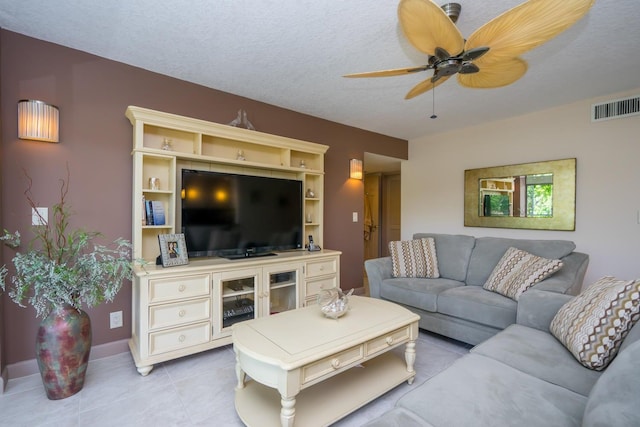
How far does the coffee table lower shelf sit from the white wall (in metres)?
2.72

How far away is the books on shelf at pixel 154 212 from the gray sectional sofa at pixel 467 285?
2.09 meters

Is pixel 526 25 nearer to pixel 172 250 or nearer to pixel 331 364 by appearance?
pixel 331 364

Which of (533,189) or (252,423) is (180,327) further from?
(533,189)

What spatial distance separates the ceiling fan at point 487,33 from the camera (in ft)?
4.20

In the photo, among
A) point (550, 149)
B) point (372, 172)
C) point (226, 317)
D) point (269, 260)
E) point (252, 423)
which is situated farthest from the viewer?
point (372, 172)

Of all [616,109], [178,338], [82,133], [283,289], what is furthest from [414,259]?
[82,133]

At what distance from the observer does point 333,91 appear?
2.98 metres

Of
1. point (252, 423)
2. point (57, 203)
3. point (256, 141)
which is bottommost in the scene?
point (252, 423)

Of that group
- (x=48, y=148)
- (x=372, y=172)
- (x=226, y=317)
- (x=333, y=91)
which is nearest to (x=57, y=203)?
(x=48, y=148)

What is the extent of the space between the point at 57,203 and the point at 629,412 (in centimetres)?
317

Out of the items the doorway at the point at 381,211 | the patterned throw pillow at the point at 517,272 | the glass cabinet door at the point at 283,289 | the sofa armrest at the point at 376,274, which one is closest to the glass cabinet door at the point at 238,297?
the glass cabinet door at the point at 283,289

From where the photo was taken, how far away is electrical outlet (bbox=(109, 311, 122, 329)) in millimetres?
2418

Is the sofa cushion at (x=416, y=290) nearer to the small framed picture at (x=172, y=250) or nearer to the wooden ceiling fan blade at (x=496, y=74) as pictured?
the wooden ceiling fan blade at (x=496, y=74)

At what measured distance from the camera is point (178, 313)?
2275 millimetres
